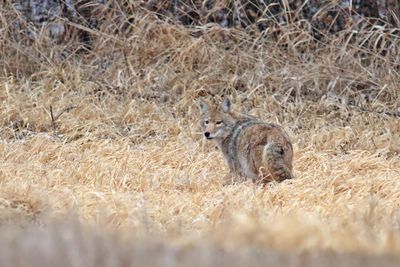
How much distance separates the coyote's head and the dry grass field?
1.33 ft

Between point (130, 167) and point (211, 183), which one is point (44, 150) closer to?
point (130, 167)

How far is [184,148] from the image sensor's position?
12031 mm

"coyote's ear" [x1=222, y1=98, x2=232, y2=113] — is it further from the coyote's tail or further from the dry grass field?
the coyote's tail

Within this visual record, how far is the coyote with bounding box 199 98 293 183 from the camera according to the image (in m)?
10.2

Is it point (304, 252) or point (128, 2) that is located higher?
point (304, 252)

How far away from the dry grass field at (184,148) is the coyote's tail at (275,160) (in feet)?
0.90

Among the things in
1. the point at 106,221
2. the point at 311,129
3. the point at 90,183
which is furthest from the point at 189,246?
the point at 311,129

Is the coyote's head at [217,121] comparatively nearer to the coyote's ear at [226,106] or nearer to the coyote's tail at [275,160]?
the coyote's ear at [226,106]

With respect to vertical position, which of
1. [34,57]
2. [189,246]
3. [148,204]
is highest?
[189,246]

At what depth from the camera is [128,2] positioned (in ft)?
51.2

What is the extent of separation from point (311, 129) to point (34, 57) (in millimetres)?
4153

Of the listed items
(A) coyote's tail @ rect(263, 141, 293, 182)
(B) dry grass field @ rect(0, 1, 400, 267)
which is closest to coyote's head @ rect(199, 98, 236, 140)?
(B) dry grass field @ rect(0, 1, 400, 267)

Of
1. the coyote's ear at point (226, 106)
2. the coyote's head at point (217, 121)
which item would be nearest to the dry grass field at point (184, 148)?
the coyote's head at point (217, 121)

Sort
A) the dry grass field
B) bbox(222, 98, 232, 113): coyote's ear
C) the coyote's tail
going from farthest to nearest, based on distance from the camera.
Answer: bbox(222, 98, 232, 113): coyote's ear < the coyote's tail < the dry grass field
